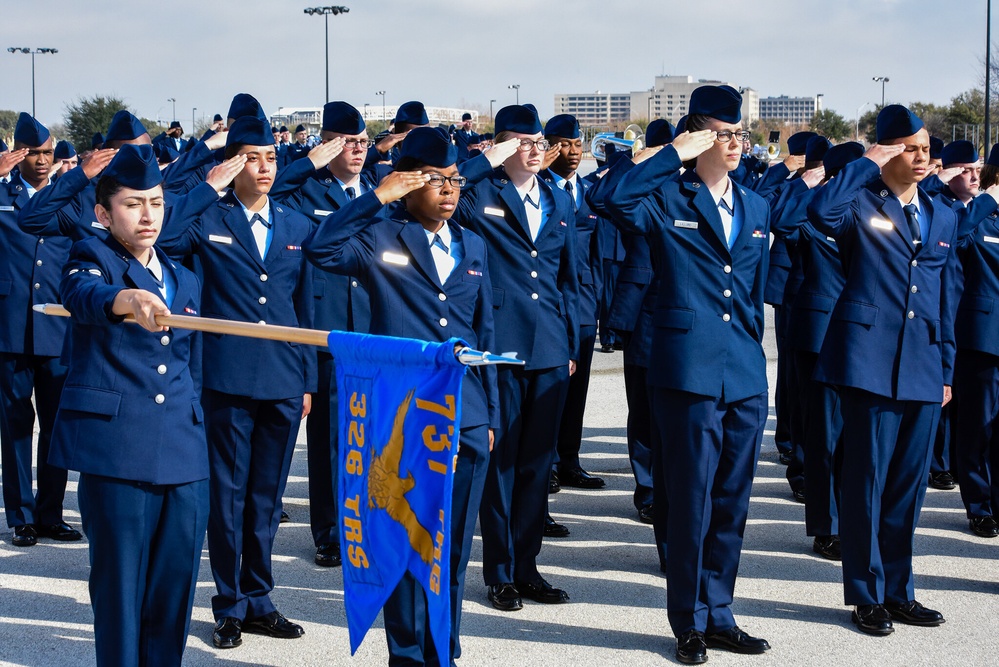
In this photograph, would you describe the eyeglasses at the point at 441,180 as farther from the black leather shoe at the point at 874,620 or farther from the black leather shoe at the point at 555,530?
the black leather shoe at the point at 555,530

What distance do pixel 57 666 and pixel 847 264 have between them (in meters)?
3.99

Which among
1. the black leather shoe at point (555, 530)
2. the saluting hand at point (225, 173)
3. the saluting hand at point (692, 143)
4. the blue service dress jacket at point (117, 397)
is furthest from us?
the black leather shoe at point (555, 530)

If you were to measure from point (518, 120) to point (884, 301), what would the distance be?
2.00 metres

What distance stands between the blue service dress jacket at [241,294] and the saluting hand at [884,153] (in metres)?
2.73

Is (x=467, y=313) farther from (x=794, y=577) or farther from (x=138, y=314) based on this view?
(x=794, y=577)

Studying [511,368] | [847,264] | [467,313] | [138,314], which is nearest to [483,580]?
[511,368]

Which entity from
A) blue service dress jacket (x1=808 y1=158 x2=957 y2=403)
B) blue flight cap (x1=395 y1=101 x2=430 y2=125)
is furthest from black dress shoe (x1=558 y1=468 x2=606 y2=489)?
blue flight cap (x1=395 y1=101 x2=430 y2=125)

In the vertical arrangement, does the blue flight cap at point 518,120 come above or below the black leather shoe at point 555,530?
above

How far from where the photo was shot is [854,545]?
5.65m

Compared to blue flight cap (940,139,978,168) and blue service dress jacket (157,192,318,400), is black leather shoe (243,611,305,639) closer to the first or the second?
blue service dress jacket (157,192,318,400)

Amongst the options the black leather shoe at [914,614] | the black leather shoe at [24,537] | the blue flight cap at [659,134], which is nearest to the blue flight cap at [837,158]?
the black leather shoe at [914,614]

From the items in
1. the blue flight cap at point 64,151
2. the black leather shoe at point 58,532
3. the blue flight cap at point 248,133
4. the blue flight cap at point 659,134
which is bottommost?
the black leather shoe at point 58,532

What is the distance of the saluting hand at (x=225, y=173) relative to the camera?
5.34m

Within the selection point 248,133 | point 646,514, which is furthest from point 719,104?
point 646,514
